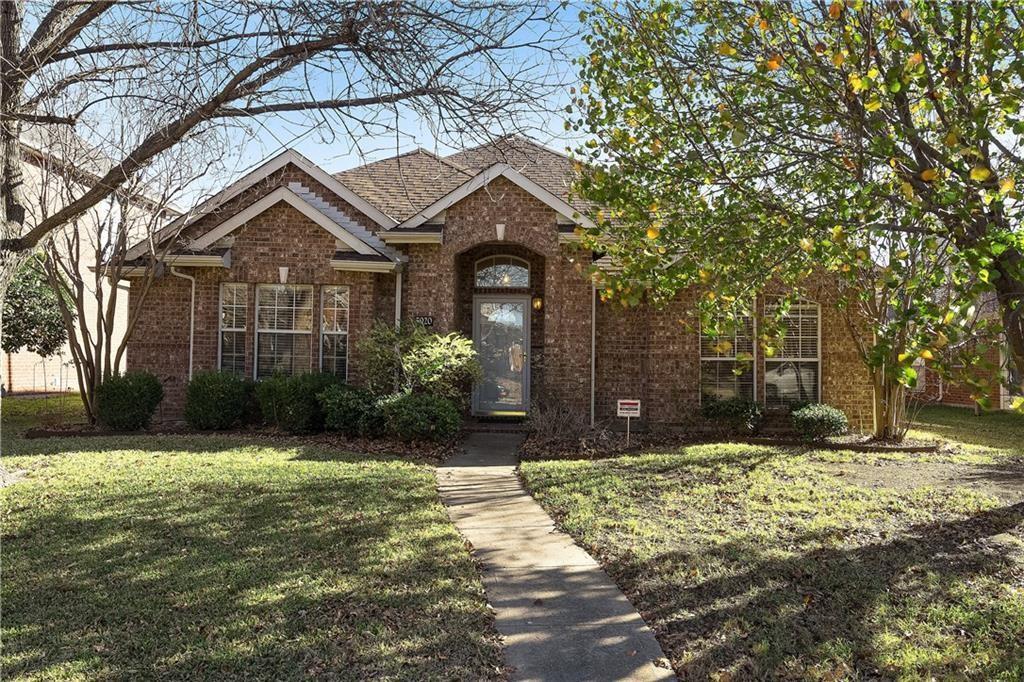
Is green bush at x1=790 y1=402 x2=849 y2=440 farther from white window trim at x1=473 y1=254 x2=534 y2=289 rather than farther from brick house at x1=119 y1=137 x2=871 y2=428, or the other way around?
white window trim at x1=473 y1=254 x2=534 y2=289

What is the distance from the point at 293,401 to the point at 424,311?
302 cm

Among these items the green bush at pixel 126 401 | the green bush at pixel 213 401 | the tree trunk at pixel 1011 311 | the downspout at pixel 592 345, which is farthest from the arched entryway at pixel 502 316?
the tree trunk at pixel 1011 311

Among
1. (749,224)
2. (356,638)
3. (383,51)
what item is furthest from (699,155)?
(356,638)

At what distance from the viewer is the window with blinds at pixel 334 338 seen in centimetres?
1367

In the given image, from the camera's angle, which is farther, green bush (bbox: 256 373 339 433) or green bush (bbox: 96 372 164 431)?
green bush (bbox: 96 372 164 431)

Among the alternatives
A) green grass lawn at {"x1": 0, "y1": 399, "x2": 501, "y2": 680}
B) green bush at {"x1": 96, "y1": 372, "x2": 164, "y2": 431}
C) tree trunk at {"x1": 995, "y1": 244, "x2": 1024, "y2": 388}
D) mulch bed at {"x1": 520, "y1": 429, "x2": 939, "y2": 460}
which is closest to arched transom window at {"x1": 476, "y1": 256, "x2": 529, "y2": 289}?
mulch bed at {"x1": 520, "y1": 429, "x2": 939, "y2": 460}

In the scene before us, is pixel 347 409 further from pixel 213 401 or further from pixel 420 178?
pixel 420 178

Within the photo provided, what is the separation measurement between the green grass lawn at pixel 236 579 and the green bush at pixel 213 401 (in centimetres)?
357

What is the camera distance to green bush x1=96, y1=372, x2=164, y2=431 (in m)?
12.3

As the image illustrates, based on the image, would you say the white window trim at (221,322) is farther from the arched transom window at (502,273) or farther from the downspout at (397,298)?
the arched transom window at (502,273)

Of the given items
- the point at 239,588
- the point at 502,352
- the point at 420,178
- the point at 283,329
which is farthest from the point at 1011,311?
the point at 420,178

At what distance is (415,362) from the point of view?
1193cm

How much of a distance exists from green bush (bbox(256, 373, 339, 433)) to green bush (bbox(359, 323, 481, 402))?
0.90 meters

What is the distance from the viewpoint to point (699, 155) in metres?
6.17
